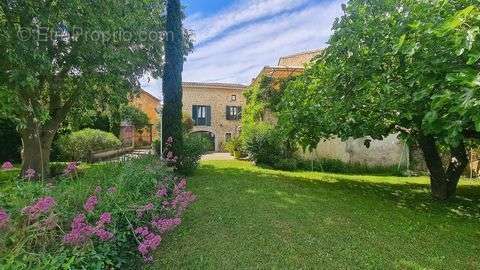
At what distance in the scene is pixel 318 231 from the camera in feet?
20.1

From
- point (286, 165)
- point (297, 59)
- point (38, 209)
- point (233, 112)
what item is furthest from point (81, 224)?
point (233, 112)

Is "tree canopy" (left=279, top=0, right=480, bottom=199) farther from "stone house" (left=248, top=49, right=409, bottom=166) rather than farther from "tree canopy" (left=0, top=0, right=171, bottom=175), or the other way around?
"stone house" (left=248, top=49, right=409, bottom=166)

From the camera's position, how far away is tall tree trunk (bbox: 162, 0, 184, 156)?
11.9m

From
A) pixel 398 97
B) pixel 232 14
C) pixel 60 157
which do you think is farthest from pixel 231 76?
pixel 398 97

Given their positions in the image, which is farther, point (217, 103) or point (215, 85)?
point (217, 103)

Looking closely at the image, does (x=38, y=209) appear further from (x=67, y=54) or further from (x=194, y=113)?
(x=194, y=113)

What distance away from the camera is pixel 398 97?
8.05 m

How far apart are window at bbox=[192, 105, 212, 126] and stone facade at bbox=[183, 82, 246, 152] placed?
0.20m

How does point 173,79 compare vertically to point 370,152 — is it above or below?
above

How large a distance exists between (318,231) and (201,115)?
95.9 feet

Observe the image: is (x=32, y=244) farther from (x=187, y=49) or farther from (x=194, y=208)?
(x=187, y=49)

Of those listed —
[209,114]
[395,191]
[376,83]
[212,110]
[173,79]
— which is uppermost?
[212,110]

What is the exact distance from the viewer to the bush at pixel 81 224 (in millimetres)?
3154

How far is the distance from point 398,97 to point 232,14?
26.1 ft
